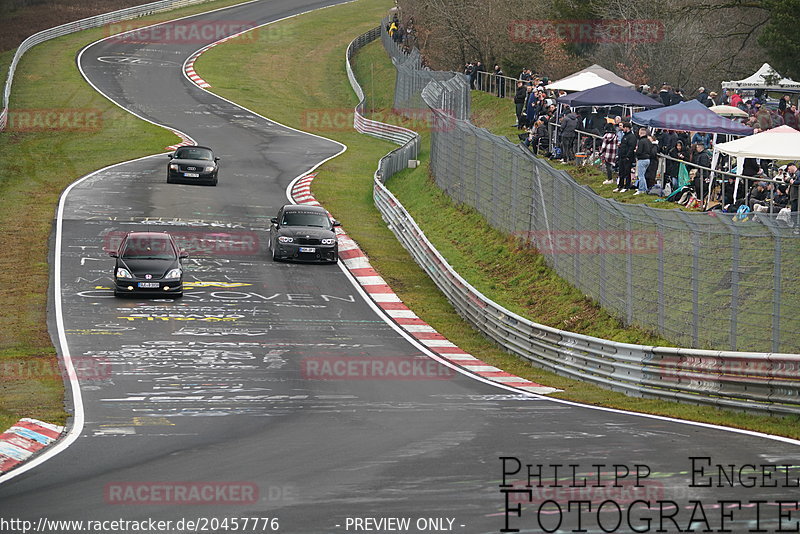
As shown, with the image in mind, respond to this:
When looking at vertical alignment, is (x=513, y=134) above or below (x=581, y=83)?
below

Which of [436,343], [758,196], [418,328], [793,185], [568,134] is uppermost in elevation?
[793,185]

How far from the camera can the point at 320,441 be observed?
15.1 metres

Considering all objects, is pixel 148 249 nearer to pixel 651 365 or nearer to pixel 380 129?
pixel 651 365

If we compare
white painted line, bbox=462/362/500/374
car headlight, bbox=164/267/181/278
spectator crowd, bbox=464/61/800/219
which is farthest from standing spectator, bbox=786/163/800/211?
car headlight, bbox=164/267/181/278

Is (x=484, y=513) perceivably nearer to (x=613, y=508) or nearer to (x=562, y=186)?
(x=613, y=508)

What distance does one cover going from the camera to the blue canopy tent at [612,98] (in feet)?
106

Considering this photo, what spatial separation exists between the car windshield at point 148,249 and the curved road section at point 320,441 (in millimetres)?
1079

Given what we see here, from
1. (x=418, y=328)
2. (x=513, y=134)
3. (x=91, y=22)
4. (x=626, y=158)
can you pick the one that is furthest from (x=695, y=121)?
(x=91, y=22)

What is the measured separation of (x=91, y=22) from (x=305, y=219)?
56.8 metres

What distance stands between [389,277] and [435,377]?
10441 millimetres

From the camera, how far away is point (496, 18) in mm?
58156

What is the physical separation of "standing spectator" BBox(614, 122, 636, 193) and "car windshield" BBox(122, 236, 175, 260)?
1064 centimetres

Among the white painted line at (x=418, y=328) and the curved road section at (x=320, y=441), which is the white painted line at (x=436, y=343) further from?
the white painted line at (x=418, y=328)

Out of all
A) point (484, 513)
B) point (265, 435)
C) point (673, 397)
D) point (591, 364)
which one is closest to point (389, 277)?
point (591, 364)
